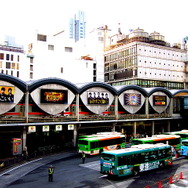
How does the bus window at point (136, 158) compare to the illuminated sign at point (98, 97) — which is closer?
the bus window at point (136, 158)

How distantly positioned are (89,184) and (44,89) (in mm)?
23919

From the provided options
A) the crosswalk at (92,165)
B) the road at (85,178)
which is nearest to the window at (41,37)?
the road at (85,178)

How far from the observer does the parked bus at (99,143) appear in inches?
1603

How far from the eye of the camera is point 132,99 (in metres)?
59.9

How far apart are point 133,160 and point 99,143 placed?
12.5 metres

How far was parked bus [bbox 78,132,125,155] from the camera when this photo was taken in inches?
1603

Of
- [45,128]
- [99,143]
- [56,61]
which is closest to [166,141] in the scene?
[99,143]

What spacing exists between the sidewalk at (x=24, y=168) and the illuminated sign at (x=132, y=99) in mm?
19783

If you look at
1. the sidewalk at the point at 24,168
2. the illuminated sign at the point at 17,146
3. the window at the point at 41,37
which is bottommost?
the sidewalk at the point at 24,168

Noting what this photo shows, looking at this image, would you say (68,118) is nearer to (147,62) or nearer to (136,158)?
(136,158)

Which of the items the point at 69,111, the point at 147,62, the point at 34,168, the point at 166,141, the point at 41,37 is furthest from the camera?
the point at 41,37

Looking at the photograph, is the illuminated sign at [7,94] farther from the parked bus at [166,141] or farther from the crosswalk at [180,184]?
the crosswalk at [180,184]

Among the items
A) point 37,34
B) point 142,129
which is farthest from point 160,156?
point 37,34

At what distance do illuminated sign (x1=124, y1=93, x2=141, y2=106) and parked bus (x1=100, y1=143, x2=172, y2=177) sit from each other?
84.0 ft
